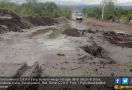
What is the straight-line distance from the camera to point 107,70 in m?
10.1

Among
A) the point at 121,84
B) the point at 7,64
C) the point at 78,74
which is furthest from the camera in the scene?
the point at 7,64

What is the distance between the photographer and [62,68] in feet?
33.3

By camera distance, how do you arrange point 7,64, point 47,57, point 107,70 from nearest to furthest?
point 107,70 < point 7,64 < point 47,57

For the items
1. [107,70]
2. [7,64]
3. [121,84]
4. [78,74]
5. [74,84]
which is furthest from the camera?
[7,64]

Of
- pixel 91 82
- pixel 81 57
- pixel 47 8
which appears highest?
pixel 91 82

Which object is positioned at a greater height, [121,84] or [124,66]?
[121,84]

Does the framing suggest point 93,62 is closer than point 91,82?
No

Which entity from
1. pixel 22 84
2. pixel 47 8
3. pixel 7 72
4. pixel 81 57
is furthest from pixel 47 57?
pixel 47 8

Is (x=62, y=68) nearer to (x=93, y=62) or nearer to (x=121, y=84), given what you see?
(x=93, y=62)

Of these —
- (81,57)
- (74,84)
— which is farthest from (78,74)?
(81,57)

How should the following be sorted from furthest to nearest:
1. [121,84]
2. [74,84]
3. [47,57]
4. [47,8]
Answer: [47,8] → [47,57] → [74,84] → [121,84]

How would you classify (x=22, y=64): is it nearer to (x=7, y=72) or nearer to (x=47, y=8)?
(x=7, y=72)

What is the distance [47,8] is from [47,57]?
2460 inches

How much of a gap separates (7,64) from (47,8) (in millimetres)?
63941
